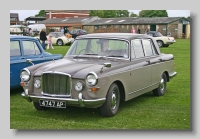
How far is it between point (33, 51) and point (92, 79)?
12.1ft

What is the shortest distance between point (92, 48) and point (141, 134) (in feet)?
7.91

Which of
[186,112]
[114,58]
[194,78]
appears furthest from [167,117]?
[114,58]

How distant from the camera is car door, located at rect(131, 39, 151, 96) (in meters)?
7.01

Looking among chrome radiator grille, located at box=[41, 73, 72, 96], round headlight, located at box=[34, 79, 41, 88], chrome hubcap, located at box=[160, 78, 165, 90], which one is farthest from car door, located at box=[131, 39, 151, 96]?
round headlight, located at box=[34, 79, 41, 88]

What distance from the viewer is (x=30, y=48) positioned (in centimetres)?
893

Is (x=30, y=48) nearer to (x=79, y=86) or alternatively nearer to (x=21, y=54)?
(x=21, y=54)

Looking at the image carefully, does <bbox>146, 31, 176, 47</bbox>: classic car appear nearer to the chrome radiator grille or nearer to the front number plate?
the chrome radiator grille

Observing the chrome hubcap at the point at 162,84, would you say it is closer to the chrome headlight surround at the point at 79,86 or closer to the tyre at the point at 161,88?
the tyre at the point at 161,88

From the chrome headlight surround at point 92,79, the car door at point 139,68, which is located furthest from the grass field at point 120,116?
the chrome headlight surround at point 92,79

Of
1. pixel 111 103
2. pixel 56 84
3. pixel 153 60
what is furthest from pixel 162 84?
pixel 56 84

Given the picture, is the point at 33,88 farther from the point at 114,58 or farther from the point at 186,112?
the point at 186,112

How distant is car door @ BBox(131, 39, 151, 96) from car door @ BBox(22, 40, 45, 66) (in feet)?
9.55

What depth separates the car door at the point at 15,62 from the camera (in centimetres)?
805

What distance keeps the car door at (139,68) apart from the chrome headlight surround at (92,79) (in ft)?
4.40
